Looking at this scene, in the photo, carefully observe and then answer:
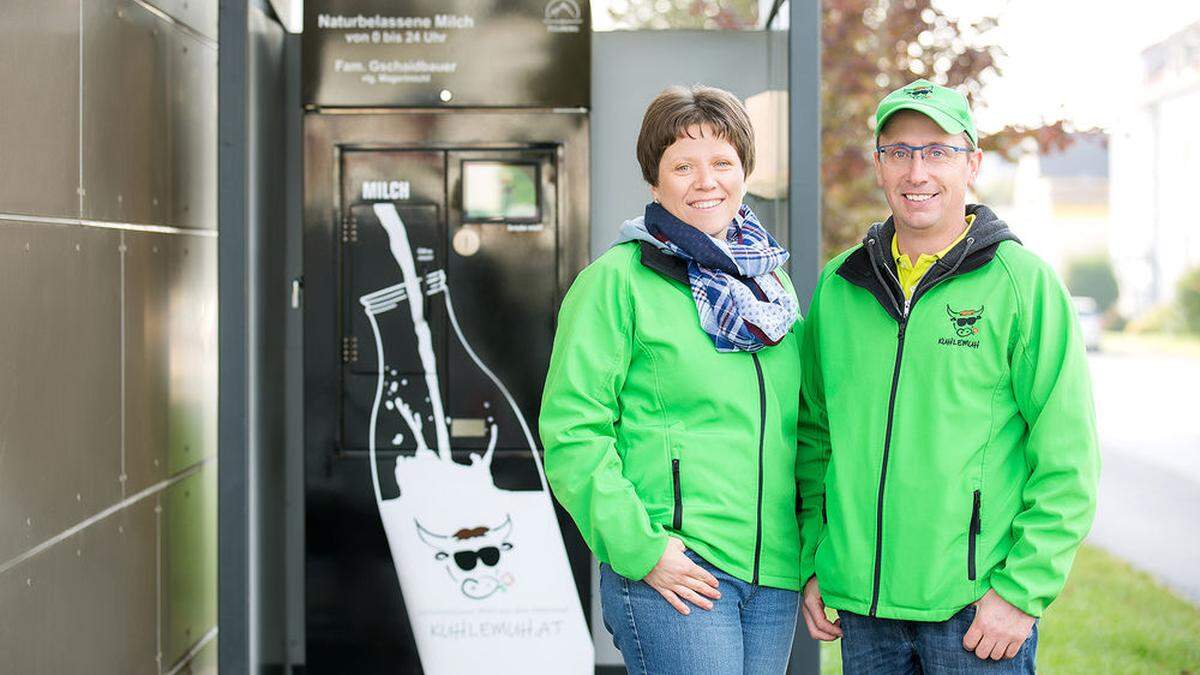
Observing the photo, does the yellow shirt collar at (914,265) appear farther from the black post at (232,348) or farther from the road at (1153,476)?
the road at (1153,476)

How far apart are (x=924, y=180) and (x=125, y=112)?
2177 mm

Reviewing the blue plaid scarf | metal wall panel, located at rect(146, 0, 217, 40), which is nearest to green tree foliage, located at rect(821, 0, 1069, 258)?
metal wall panel, located at rect(146, 0, 217, 40)

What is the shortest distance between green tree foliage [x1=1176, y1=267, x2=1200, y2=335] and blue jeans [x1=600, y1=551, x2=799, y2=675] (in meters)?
24.8

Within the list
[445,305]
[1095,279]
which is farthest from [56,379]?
[1095,279]

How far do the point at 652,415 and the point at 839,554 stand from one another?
0.38m

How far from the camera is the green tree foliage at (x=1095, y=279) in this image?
109ft

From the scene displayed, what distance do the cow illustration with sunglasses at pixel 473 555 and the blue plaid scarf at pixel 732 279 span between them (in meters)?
1.75

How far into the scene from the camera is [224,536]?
11.2 ft

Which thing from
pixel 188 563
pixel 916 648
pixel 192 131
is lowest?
pixel 188 563

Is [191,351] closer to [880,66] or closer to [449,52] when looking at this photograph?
[449,52]

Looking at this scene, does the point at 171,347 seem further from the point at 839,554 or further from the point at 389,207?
the point at 839,554

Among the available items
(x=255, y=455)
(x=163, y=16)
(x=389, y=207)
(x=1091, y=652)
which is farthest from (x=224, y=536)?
(x=1091, y=652)

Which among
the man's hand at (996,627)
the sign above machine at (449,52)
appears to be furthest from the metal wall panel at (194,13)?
the man's hand at (996,627)

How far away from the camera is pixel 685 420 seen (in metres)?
2.12
